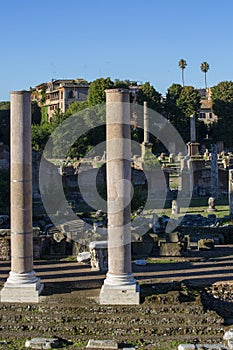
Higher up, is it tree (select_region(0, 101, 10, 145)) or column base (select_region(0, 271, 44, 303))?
tree (select_region(0, 101, 10, 145))

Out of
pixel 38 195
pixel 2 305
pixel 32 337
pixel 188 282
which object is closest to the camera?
pixel 32 337

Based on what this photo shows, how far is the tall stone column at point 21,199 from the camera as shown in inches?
504

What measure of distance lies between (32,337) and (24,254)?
6.75 ft

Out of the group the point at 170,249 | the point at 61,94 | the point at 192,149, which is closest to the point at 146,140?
the point at 192,149

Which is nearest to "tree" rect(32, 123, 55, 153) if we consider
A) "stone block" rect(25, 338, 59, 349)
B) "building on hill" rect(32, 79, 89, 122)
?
"building on hill" rect(32, 79, 89, 122)

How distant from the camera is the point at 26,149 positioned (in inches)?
508

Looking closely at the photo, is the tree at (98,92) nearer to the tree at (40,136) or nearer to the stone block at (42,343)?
the tree at (40,136)

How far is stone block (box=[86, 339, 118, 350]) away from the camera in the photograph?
1100 cm

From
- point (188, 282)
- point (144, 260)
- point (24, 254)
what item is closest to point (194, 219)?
point (144, 260)

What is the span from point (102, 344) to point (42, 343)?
111cm

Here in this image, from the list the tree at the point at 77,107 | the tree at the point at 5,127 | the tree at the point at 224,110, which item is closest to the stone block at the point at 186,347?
the tree at the point at 5,127

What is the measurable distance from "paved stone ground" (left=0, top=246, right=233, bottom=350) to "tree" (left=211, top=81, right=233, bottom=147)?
50.0 meters

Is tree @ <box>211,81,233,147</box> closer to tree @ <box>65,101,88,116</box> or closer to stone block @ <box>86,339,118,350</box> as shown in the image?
tree @ <box>65,101,88,116</box>

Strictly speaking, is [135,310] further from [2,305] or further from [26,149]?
[26,149]
